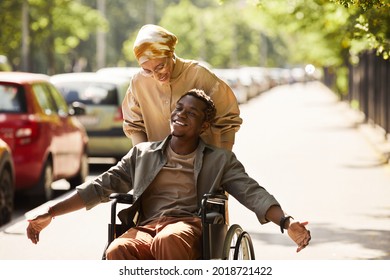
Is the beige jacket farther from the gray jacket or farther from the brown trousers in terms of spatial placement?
the brown trousers

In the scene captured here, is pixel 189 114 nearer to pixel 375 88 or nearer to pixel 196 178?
pixel 196 178

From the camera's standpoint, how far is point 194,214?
20.4 feet

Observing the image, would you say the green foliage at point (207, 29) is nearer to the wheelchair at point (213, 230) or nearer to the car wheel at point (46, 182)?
the car wheel at point (46, 182)

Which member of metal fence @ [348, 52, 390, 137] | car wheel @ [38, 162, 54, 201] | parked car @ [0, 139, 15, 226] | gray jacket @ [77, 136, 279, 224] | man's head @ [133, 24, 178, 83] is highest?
man's head @ [133, 24, 178, 83]

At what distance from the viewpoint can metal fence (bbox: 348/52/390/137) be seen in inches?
928

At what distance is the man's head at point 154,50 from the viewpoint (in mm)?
6371

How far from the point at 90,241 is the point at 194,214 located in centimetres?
440

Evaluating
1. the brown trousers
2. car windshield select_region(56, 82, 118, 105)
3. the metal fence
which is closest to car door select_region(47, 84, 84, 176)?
car windshield select_region(56, 82, 118, 105)

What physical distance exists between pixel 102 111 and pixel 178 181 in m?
11.4

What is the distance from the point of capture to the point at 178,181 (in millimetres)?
6285

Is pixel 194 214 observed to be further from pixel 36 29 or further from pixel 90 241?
pixel 36 29

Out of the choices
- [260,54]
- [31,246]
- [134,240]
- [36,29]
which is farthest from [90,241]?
[260,54]

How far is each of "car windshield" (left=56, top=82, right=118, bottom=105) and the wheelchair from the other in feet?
37.0

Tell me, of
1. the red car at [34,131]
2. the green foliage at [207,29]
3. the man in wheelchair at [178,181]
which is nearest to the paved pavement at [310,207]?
the red car at [34,131]
